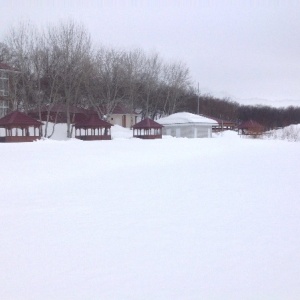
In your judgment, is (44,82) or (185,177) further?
(44,82)

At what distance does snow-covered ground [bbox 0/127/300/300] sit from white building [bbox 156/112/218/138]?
115 feet

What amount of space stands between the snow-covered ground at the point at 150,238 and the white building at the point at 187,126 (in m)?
35.0

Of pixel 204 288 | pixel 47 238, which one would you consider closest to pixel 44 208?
pixel 47 238

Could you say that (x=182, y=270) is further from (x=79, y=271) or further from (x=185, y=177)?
(x=185, y=177)

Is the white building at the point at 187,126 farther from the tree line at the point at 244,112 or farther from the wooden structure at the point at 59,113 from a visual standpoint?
the tree line at the point at 244,112

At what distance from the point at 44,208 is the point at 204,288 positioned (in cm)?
523

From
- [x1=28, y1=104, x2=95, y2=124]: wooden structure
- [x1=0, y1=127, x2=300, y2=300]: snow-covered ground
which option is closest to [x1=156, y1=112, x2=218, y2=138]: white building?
[x1=28, y1=104, x2=95, y2=124]: wooden structure

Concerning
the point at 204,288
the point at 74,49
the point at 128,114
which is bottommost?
the point at 204,288

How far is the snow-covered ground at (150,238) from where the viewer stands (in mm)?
4938

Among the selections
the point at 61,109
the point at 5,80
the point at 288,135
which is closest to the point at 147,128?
the point at 61,109

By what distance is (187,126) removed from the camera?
160ft

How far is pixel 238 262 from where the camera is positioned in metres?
5.69

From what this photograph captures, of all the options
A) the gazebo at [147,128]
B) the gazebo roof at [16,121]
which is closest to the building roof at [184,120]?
the gazebo at [147,128]

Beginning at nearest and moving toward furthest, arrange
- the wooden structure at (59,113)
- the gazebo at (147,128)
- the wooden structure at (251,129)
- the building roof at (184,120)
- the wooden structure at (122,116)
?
the gazebo at (147,128) → the wooden structure at (59,113) → the building roof at (184,120) → the wooden structure at (251,129) → the wooden structure at (122,116)
